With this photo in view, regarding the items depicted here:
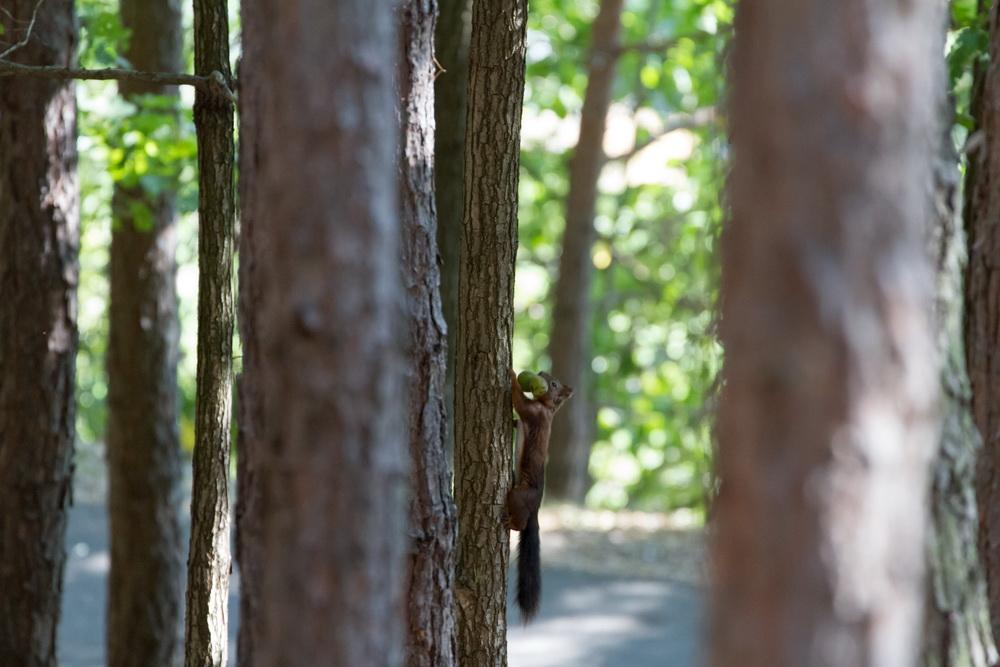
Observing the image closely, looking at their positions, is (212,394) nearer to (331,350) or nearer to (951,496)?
(331,350)

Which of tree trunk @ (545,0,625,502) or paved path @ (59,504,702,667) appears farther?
tree trunk @ (545,0,625,502)

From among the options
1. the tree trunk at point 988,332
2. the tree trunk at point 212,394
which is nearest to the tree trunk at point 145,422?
the tree trunk at point 212,394

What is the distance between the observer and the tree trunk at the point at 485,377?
5.13 meters

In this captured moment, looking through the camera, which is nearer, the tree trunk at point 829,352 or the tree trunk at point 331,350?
the tree trunk at point 829,352

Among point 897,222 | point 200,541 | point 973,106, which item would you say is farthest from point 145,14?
point 897,222

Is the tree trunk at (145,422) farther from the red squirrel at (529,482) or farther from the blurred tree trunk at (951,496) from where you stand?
the blurred tree trunk at (951,496)

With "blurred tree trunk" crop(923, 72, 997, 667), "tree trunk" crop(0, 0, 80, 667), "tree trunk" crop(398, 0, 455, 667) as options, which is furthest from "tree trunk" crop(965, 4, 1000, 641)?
"tree trunk" crop(0, 0, 80, 667)

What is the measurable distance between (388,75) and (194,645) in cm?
311

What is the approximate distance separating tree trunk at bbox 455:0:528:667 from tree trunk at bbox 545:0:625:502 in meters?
7.84

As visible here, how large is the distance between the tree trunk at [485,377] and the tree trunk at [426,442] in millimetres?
963

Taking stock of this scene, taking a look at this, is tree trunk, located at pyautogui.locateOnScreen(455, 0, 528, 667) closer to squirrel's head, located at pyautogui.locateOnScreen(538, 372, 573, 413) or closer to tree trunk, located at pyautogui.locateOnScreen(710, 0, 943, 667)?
squirrel's head, located at pyautogui.locateOnScreen(538, 372, 573, 413)

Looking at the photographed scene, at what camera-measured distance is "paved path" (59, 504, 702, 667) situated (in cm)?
858

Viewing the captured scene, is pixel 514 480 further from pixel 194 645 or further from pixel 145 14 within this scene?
pixel 145 14

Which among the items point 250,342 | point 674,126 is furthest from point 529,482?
point 674,126
